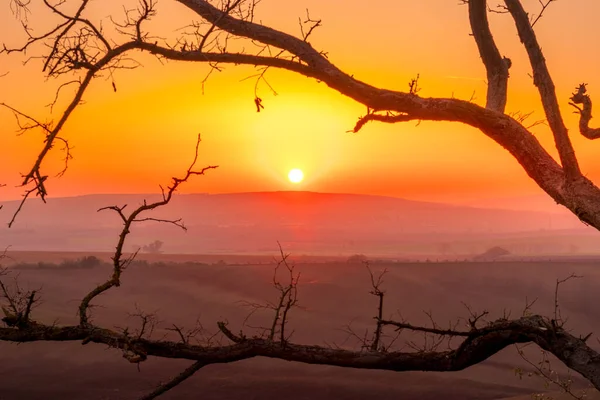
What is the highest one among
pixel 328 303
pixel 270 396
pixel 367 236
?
pixel 367 236

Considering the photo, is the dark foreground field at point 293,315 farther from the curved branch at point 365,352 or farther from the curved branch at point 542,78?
the curved branch at point 542,78

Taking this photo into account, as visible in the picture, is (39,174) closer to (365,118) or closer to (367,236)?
(365,118)

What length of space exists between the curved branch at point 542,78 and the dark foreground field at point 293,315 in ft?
29.1

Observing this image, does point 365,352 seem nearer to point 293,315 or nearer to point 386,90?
point 386,90

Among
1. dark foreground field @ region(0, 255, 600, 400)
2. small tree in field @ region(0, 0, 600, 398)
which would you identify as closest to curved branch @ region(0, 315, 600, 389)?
small tree in field @ region(0, 0, 600, 398)

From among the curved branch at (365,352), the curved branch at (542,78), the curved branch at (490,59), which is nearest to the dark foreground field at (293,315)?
the curved branch at (365,352)

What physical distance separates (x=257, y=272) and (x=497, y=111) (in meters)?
56.0

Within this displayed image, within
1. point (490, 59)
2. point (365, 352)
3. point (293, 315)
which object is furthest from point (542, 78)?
point (293, 315)

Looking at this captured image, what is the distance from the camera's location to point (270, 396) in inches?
1083

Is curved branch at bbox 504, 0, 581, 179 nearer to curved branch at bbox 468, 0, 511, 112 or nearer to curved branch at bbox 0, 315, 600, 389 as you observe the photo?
curved branch at bbox 468, 0, 511, 112

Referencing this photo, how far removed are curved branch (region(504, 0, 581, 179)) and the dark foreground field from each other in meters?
8.87

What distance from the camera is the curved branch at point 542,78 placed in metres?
5.19

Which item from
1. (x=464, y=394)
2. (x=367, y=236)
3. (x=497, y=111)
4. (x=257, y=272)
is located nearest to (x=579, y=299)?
(x=257, y=272)

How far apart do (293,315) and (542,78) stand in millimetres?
45283
